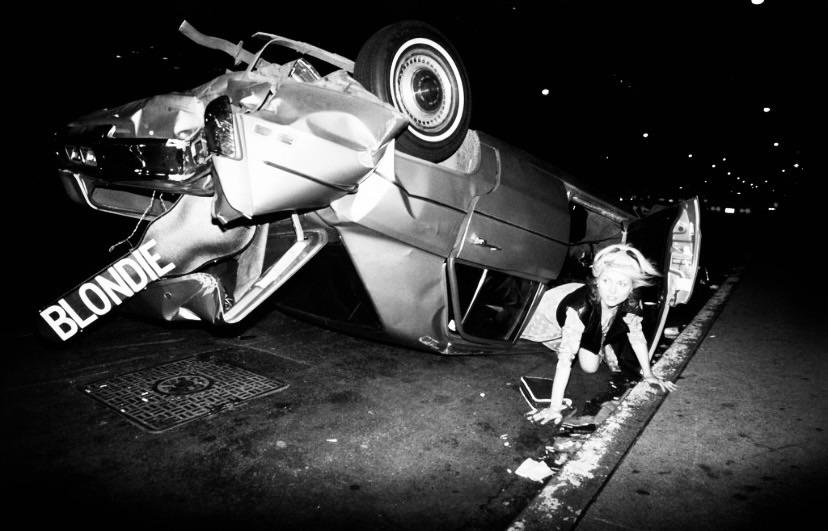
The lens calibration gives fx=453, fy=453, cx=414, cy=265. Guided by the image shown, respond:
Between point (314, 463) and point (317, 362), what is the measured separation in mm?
1462

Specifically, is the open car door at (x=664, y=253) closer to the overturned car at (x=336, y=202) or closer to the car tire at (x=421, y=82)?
the overturned car at (x=336, y=202)

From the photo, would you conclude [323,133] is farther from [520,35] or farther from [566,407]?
[520,35]

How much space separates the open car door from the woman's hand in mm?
275

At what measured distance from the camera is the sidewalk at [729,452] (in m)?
2.15

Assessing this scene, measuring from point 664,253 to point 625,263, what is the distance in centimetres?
63

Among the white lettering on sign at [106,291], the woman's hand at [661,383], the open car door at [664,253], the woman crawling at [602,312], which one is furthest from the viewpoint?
the open car door at [664,253]

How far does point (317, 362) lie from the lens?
3.95m

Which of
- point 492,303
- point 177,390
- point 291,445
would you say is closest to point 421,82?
→ point 492,303

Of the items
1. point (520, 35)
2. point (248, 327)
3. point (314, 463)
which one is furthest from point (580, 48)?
point (314, 463)

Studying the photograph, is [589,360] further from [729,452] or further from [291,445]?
[291,445]

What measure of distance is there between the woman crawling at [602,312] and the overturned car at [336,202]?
403 millimetres

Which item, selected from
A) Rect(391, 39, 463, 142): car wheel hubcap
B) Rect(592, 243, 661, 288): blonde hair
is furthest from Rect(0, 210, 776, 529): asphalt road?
Rect(391, 39, 463, 142): car wheel hubcap

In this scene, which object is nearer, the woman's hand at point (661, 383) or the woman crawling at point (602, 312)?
the woman crawling at point (602, 312)

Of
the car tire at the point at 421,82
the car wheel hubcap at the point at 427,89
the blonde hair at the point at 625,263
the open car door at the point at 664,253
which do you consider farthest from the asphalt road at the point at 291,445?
the car wheel hubcap at the point at 427,89
